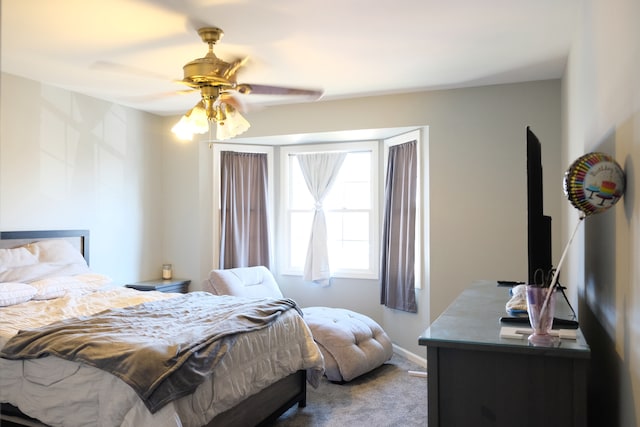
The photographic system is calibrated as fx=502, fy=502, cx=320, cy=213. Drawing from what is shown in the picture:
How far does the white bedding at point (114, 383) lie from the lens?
2.19m

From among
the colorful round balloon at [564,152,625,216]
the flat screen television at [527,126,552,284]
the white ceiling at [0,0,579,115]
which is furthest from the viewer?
the white ceiling at [0,0,579,115]

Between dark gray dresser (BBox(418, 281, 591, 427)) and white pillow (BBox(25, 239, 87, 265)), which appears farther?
white pillow (BBox(25, 239, 87, 265))

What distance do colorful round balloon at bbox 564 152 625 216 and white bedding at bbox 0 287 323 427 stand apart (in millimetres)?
1837

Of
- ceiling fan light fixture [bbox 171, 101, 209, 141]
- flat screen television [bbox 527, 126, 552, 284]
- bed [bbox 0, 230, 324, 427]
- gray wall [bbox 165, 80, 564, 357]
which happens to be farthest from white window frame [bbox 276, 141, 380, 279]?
flat screen television [bbox 527, 126, 552, 284]

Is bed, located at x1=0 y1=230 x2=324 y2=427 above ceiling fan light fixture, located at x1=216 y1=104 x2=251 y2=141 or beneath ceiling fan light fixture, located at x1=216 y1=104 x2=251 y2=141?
beneath

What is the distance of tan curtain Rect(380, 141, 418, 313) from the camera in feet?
16.1

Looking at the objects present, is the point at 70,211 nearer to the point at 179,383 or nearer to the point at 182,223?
the point at 182,223

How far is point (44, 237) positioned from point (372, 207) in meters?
3.19

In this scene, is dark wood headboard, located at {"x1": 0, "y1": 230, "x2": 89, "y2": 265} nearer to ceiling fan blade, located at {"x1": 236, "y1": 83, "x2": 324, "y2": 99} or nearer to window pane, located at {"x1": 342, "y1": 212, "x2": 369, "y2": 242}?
ceiling fan blade, located at {"x1": 236, "y1": 83, "x2": 324, "y2": 99}

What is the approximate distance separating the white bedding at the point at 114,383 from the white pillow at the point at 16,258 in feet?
1.85

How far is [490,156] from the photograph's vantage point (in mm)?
4449

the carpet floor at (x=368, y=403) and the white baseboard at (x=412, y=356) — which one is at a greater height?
the white baseboard at (x=412, y=356)

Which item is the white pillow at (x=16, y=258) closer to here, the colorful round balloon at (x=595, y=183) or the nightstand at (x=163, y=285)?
the nightstand at (x=163, y=285)

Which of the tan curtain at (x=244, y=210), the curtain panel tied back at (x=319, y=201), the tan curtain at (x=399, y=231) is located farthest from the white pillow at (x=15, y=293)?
the tan curtain at (x=399, y=231)
